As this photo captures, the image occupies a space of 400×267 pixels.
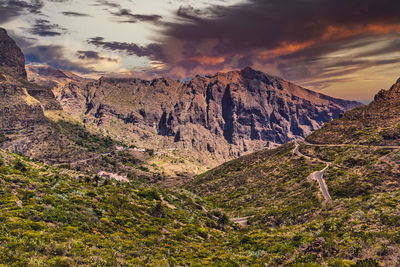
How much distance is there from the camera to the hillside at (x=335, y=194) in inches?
714

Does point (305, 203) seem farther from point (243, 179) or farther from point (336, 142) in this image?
point (336, 142)

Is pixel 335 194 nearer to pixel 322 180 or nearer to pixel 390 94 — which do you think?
pixel 322 180

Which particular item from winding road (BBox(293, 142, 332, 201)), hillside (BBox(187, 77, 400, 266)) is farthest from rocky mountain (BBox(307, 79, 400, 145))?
Result: winding road (BBox(293, 142, 332, 201))

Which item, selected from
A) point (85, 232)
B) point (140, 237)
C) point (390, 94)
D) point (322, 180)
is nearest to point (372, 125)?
point (390, 94)

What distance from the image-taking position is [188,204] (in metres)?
54.9

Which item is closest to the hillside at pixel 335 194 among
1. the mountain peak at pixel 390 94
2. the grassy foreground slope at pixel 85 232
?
the mountain peak at pixel 390 94

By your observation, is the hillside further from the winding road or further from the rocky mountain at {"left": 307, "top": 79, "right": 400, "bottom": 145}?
the rocky mountain at {"left": 307, "top": 79, "right": 400, "bottom": 145}

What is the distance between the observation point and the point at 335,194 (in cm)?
5428

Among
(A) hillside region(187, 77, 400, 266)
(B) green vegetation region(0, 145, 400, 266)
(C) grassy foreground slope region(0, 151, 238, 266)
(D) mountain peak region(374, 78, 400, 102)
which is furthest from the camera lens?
(D) mountain peak region(374, 78, 400, 102)

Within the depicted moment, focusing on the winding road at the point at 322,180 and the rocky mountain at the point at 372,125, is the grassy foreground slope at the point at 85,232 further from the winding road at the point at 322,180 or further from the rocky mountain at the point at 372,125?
the rocky mountain at the point at 372,125

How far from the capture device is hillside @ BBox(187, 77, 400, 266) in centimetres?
1812

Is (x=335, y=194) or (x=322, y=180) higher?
(x=322, y=180)

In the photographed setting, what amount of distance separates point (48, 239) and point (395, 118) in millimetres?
113793

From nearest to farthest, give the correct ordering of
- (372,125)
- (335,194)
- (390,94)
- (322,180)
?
(335,194) < (322,180) < (372,125) < (390,94)
